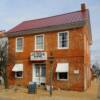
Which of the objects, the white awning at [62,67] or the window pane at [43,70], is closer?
the white awning at [62,67]

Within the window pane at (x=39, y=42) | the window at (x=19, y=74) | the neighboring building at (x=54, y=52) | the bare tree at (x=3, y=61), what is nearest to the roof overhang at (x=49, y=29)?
the neighboring building at (x=54, y=52)

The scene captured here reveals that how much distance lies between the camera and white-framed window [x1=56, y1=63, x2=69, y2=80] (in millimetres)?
27359

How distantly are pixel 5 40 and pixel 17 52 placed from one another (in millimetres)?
2822

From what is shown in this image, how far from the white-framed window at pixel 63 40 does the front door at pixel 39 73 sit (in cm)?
324

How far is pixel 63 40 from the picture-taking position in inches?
1117

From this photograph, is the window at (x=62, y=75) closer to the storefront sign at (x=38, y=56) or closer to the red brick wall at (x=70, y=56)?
the red brick wall at (x=70, y=56)

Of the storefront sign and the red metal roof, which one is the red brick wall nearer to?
the storefront sign

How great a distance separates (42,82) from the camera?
97.9 ft

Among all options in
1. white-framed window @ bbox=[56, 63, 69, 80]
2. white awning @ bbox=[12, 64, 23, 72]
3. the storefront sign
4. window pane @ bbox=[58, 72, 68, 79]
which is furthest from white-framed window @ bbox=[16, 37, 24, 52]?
window pane @ bbox=[58, 72, 68, 79]

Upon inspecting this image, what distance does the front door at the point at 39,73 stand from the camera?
29.9 m

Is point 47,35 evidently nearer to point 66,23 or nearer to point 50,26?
point 50,26

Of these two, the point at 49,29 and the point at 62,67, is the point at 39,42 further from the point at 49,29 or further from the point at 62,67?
the point at 62,67

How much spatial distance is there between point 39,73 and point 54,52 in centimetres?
325

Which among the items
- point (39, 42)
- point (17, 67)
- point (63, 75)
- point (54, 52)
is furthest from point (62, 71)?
point (17, 67)
